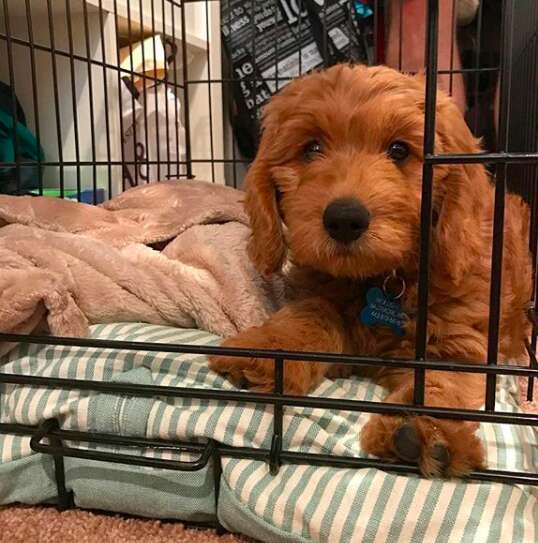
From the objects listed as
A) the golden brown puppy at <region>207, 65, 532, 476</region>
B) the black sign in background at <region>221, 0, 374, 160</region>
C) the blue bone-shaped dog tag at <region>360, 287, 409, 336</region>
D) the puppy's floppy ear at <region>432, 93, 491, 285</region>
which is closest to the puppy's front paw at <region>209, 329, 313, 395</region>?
the golden brown puppy at <region>207, 65, 532, 476</region>

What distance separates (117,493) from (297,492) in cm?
28

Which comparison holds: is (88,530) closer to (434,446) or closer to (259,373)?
(259,373)

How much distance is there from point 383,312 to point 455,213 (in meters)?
0.21

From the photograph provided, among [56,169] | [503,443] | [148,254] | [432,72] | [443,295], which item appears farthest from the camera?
[56,169]

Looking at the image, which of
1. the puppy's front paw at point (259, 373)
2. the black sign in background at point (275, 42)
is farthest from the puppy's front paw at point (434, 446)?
the black sign in background at point (275, 42)

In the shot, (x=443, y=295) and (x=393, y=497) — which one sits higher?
(x=443, y=295)

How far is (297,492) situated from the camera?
2.93 feet

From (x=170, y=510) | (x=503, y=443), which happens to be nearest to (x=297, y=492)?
(x=170, y=510)

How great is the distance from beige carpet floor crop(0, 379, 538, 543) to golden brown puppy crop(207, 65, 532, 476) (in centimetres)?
24

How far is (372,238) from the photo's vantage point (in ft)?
3.25

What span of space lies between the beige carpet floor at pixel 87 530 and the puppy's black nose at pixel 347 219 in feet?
1.51

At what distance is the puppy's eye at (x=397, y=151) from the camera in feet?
3.65

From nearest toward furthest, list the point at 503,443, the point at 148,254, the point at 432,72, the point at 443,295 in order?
the point at 432,72 < the point at 503,443 < the point at 443,295 < the point at 148,254

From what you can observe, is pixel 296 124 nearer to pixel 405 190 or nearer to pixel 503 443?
pixel 405 190
